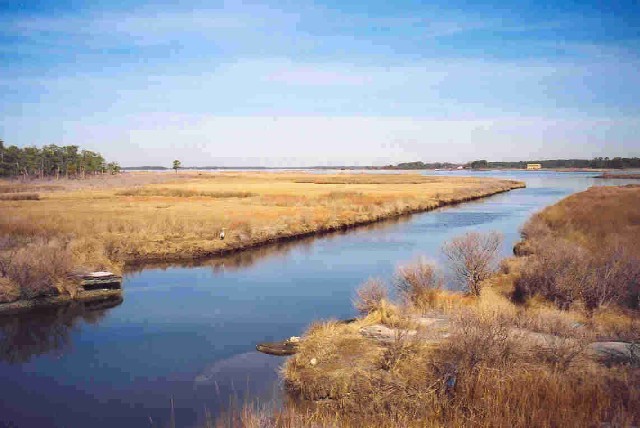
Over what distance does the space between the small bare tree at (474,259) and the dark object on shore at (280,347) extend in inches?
256

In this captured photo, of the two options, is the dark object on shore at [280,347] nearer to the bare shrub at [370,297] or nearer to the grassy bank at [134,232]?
the bare shrub at [370,297]

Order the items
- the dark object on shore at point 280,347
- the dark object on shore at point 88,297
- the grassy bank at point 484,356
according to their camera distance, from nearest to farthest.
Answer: the grassy bank at point 484,356 < the dark object on shore at point 280,347 < the dark object on shore at point 88,297

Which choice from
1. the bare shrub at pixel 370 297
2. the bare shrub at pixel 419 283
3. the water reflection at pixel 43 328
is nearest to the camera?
the water reflection at pixel 43 328

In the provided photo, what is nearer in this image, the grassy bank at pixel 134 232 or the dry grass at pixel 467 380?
the dry grass at pixel 467 380

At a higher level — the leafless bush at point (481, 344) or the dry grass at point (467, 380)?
the leafless bush at point (481, 344)

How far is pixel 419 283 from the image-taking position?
15008mm

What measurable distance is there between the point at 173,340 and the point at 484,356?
846 centimetres

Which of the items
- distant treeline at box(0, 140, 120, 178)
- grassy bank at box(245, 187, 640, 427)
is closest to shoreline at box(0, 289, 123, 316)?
grassy bank at box(245, 187, 640, 427)

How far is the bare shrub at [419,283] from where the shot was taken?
48.0ft

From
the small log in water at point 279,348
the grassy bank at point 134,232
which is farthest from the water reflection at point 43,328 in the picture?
the small log in water at point 279,348

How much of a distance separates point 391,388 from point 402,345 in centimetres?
128

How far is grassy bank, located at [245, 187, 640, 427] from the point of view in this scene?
698cm

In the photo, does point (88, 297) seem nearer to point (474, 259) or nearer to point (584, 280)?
point (474, 259)

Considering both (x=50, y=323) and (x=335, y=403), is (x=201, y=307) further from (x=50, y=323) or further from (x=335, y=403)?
(x=335, y=403)
